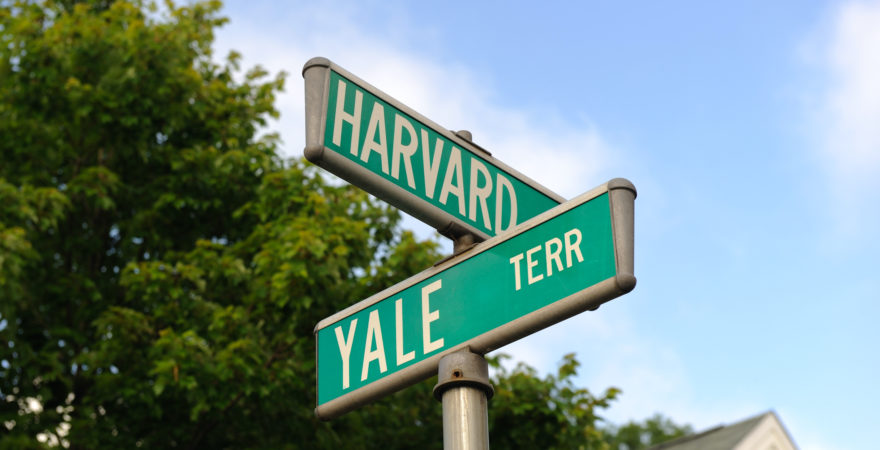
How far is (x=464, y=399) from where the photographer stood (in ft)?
9.11

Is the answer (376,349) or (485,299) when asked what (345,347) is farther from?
(485,299)

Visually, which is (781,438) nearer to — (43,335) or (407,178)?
(43,335)

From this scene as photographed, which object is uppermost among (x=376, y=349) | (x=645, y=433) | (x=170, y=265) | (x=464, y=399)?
(x=645, y=433)

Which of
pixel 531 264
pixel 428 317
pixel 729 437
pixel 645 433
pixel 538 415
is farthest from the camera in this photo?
pixel 645 433

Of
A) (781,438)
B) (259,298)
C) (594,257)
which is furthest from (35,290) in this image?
(781,438)

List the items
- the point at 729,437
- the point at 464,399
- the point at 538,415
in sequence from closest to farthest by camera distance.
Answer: the point at 464,399 < the point at 538,415 < the point at 729,437

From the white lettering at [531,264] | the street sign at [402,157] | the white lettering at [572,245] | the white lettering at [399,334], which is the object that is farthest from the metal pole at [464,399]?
the street sign at [402,157]

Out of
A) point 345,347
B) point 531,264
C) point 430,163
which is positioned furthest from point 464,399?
point 430,163

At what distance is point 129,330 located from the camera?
8.66 metres

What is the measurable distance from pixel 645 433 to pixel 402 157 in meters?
46.7

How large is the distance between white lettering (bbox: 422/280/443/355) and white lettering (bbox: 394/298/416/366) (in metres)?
0.06

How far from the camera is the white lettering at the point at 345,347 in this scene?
3229mm

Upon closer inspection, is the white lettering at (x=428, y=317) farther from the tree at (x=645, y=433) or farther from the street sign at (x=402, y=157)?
the tree at (x=645, y=433)

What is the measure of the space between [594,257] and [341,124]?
905 mm
